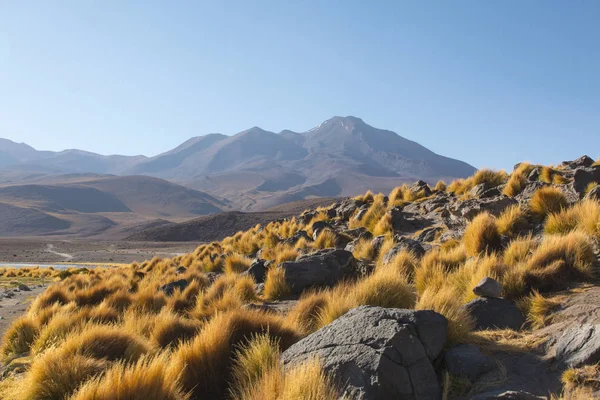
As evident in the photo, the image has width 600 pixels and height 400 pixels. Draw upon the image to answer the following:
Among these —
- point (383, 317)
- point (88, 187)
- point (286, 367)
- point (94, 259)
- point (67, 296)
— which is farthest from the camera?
point (88, 187)

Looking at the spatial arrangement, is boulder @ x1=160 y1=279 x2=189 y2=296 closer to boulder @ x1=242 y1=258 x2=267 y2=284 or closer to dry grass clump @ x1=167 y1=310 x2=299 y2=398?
boulder @ x1=242 y1=258 x2=267 y2=284

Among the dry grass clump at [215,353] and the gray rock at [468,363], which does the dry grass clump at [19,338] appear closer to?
the dry grass clump at [215,353]

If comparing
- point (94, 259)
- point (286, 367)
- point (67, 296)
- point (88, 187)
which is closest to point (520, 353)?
point (286, 367)

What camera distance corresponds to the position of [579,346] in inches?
173

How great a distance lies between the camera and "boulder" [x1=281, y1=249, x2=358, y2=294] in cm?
1060

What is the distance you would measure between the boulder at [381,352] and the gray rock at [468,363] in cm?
15

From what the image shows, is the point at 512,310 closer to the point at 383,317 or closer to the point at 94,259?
the point at 383,317

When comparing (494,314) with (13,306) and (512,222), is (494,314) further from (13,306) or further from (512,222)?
(13,306)

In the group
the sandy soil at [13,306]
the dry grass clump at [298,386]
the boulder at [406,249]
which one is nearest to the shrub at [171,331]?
the dry grass clump at [298,386]

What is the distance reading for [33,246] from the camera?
7288 cm

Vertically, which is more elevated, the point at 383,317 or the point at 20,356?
the point at 383,317

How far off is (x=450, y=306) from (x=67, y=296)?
36.2 ft

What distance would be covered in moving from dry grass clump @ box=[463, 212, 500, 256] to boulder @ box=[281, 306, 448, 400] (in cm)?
484

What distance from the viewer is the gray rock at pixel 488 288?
6.36 m
